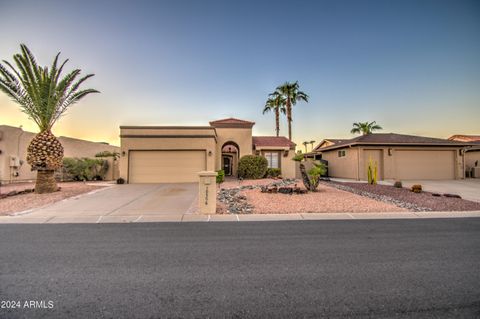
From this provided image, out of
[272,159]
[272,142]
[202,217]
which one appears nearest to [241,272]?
[202,217]

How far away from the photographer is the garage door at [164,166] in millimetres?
17875

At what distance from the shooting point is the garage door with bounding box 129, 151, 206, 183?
1788 centimetres

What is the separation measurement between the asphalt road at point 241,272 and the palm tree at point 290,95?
88.7 ft

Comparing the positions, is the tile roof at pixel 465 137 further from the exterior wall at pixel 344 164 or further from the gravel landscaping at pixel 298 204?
the gravel landscaping at pixel 298 204

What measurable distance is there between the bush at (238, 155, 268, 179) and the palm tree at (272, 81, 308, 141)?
1439 centimetres

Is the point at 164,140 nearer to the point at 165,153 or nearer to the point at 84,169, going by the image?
the point at 165,153

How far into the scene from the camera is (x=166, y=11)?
12047 mm

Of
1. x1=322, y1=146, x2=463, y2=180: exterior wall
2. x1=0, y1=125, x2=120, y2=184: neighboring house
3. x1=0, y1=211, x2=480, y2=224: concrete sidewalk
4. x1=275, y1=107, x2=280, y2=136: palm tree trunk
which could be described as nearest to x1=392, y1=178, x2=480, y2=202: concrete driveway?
x1=322, y1=146, x2=463, y2=180: exterior wall

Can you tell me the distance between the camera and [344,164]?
21797mm

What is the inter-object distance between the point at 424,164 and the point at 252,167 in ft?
48.0

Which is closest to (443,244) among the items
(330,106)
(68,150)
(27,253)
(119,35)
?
(27,253)

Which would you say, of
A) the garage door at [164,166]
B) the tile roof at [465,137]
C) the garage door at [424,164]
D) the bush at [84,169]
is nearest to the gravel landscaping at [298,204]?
the garage door at [164,166]

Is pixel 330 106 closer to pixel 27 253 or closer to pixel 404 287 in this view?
pixel 404 287

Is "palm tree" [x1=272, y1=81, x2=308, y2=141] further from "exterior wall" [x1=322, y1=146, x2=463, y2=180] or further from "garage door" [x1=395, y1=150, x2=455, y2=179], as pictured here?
"garage door" [x1=395, y1=150, x2=455, y2=179]
